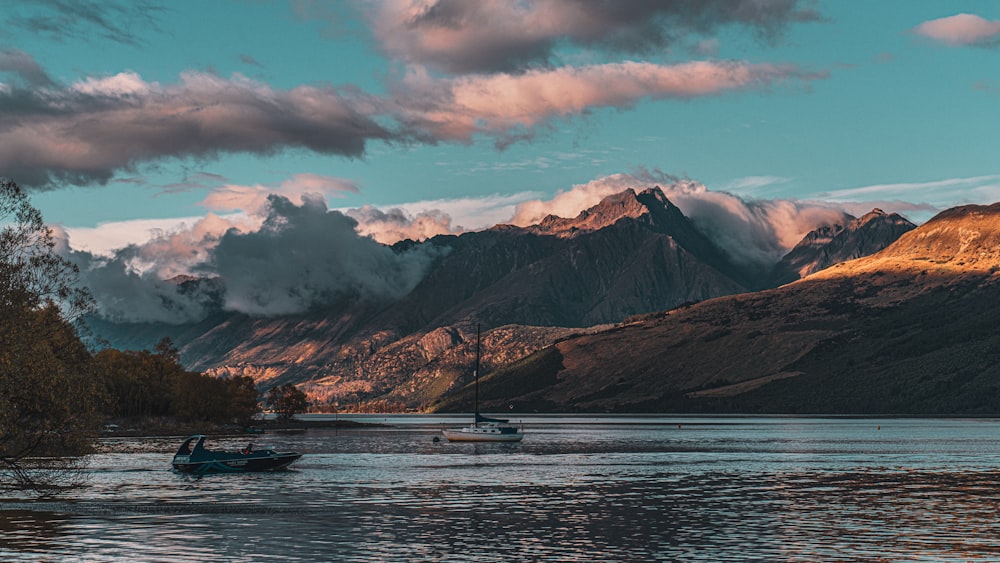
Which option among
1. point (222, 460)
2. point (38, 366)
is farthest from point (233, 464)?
point (38, 366)

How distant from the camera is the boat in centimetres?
13862

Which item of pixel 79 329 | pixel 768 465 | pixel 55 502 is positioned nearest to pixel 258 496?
pixel 55 502

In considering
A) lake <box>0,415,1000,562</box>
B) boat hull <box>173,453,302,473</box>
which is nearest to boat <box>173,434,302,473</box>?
boat hull <box>173,453,302,473</box>

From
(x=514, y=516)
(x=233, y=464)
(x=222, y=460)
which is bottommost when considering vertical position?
(x=514, y=516)

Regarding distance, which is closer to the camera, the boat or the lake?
the lake

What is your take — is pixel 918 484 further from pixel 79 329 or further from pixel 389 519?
pixel 79 329

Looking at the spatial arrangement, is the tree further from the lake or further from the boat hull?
the boat hull

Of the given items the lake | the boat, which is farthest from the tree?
the boat

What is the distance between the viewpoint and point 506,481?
433ft

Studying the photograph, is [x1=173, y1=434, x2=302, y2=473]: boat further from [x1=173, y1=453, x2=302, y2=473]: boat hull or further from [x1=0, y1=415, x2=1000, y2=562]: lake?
[x1=0, y1=415, x2=1000, y2=562]: lake

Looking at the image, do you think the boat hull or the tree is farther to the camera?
the boat hull

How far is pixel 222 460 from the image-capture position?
143m

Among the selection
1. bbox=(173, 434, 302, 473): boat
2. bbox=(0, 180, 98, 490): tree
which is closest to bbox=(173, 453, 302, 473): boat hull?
bbox=(173, 434, 302, 473): boat

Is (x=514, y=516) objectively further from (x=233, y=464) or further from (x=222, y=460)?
(x=222, y=460)
